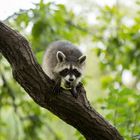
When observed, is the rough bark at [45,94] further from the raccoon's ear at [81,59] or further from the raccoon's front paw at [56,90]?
the raccoon's ear at [81,59]

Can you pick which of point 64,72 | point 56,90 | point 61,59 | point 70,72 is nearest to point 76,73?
point 70,72

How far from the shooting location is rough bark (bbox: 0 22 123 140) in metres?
6.16

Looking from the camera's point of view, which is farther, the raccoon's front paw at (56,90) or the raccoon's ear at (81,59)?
the raccoon's ear at (81,59)

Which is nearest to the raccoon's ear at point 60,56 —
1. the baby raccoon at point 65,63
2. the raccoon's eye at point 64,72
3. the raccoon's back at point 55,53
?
the baby raccoon at point 65,63

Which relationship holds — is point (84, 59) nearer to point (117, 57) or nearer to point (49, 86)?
point (49, 86)

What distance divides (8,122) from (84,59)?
4400 mm

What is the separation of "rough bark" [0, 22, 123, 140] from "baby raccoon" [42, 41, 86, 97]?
109cm

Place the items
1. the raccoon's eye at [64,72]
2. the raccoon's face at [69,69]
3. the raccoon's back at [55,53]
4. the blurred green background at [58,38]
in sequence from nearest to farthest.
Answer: the raccoon's face at [69,69], the raccoon's eye at [64,72], the raccoon's back at [55,53], the blurred green background at [58,38]

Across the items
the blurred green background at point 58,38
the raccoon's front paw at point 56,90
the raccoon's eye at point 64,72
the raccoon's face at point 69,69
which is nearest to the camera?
the raccoon's front paw at point 56,90

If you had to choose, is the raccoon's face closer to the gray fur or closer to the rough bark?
the gray fur

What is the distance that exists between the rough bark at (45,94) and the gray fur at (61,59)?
137 centimetres

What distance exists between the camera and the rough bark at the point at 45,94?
6164mm

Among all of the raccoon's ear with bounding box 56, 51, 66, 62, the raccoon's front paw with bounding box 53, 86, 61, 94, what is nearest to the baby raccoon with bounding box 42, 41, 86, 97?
the raccoon's ear with bounding box 56, 51, 66, 62

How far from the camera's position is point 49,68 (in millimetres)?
8461
